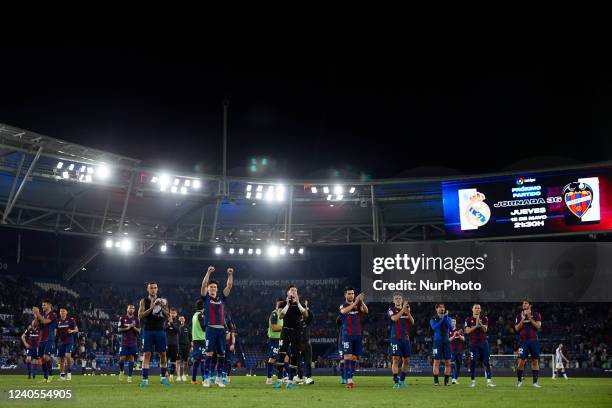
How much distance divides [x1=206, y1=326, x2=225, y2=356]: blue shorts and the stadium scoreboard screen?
87.7ft

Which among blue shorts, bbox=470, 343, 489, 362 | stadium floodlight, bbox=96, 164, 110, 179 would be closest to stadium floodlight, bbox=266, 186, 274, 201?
stadium floodlight, bbox=96, 164, 110, 179

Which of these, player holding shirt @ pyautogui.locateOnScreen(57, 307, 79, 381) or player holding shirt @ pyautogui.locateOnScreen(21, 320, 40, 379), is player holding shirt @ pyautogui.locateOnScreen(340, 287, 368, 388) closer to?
player holding shirt @ pyautogui.locateOnScreen(57, 307, 79, 381)

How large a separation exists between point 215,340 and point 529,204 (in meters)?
27.9

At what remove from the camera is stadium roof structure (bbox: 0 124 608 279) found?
40.7m

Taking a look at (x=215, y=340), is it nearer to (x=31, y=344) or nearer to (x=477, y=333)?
(x=477, y=333)

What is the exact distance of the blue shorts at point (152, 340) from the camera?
21391mm

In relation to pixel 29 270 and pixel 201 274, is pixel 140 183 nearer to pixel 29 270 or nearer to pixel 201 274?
pixel 29 270

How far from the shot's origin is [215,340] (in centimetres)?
1994

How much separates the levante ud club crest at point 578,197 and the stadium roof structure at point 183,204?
7379 mm

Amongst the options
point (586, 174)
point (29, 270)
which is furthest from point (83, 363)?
point (586, 174)

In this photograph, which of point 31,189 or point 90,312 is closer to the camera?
point 31,189

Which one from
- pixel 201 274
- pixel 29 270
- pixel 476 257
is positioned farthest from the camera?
pixel 201 274

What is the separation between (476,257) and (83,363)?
25.0 meters

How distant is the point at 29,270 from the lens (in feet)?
184
